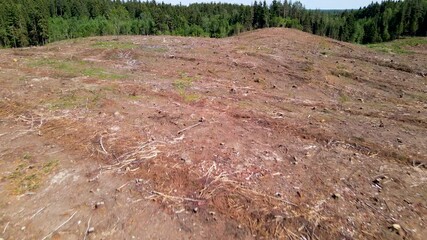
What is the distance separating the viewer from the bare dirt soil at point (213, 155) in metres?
3.08

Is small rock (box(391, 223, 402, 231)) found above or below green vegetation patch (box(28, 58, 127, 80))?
below

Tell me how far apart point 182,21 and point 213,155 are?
53.8 meters

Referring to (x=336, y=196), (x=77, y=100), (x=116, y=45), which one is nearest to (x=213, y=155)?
(x=336, y=196)

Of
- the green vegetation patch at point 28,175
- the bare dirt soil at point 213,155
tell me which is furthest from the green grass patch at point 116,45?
the green vegetation patch at point 28,175

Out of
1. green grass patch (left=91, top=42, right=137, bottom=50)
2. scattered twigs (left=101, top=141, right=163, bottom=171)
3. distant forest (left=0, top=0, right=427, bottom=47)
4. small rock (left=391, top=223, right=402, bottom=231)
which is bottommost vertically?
small rock (left=391, top=223, right=402, bottom=231)

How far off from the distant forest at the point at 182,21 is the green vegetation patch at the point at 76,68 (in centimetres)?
3780

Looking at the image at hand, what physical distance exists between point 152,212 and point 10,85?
642cm

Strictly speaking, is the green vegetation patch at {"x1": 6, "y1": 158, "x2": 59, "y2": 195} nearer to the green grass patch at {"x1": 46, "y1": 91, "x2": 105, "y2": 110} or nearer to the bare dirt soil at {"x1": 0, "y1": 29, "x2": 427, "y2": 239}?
the bare dirt soil at {"x1": 0, "y1": 29, "x2": 427, "y2": 239}

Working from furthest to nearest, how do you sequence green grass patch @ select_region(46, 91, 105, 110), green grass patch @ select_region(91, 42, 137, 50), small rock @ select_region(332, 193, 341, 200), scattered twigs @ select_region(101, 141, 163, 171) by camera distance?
green grass patch @ select_region(91, 42, 137, 50), green grass patch @ select_region(46, 91, 105, 110), scattered twigs @ select_region(101, 141, 163, 171), small rock @ select_region(332, 193, 341, 200)

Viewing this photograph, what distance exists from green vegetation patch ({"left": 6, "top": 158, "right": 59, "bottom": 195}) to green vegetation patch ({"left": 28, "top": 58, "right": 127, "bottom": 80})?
441 centimetres

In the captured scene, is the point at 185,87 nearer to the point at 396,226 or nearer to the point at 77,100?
the point at 77,100

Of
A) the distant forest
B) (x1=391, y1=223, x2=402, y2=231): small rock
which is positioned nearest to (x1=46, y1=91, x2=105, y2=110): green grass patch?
(x1=391, y1=223, x2=402, y2=231): small rock

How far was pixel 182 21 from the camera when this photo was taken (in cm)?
5406

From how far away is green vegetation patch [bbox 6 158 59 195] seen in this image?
3621 mm
